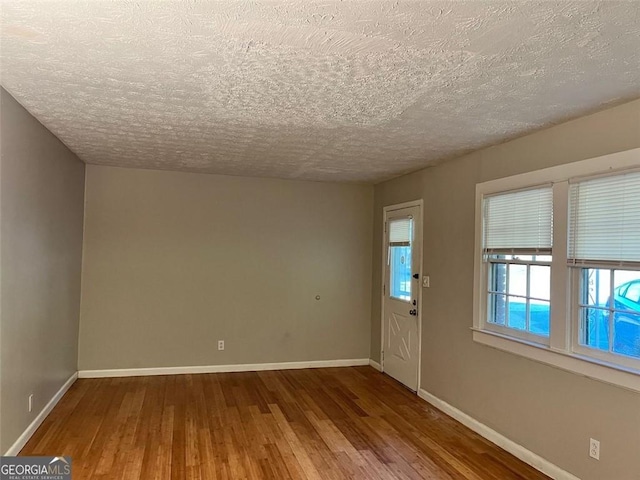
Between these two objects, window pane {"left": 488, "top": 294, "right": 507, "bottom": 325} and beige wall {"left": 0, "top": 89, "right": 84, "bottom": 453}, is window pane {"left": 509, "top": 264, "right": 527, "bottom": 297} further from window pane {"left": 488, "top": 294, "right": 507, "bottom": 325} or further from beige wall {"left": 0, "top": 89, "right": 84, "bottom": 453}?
beige wall {"left": 0, "top": 89, "right": 84, "bottom": 453}

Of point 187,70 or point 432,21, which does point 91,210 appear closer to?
point 187,70

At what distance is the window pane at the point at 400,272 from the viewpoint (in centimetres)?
499

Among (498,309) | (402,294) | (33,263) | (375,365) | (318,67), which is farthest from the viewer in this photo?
(375,365)

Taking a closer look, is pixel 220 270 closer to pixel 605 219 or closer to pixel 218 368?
pixel 218 368

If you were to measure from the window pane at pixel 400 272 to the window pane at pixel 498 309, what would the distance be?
4.38 feet

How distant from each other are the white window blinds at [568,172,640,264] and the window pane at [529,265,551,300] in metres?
0.29

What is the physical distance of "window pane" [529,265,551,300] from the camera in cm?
311

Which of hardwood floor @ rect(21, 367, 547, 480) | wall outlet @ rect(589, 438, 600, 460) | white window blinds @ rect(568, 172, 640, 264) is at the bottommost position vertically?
hardwood floor @ rect(21, 367, 547, 480)

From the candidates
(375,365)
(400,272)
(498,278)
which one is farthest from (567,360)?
(375,365)

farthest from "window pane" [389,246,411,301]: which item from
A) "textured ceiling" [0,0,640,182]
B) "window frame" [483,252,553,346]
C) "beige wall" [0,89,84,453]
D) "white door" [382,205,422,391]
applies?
"beige wall" [0,89,84,453]

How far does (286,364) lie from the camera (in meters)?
5.62

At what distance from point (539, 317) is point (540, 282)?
0.82 feet

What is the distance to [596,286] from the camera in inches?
108

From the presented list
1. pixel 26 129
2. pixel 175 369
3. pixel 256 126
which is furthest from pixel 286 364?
pixel 26 129
